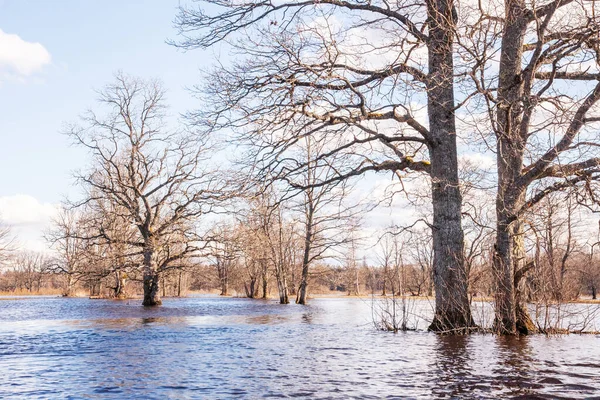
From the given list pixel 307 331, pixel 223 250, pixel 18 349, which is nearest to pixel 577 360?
pixel 307 331

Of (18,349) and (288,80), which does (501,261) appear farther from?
(18,349)

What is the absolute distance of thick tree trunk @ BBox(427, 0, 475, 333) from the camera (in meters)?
14.2

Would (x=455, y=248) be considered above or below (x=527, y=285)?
above

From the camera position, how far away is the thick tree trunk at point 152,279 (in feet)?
115

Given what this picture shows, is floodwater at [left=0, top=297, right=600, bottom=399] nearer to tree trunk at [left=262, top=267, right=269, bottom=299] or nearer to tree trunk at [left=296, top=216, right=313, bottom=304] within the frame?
tree trunk at [left=296, top=216, right=313, bottom=304]

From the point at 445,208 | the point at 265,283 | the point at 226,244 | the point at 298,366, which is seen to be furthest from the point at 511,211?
the point at 265,283

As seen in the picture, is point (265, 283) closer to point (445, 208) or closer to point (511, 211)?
point (445, 208)

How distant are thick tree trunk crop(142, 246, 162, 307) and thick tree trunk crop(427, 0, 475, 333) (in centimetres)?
2359

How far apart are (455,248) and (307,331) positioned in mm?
5102

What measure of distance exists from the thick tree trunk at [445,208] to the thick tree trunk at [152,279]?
23588 mm

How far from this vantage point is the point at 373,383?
8047mm

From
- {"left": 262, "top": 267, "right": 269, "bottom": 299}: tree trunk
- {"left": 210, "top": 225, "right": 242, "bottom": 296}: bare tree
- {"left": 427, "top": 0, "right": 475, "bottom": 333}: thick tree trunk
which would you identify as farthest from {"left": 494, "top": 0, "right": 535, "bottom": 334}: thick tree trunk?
{"left": 262, "top": 267, "right": 269, "bottom": 299}: tree trunk

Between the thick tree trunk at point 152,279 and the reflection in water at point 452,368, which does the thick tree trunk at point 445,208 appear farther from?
the thick tree trunk at point 152,279

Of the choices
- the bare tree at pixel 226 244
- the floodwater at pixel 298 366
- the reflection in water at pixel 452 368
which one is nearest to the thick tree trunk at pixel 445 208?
the floodwater at pixel 298 366
